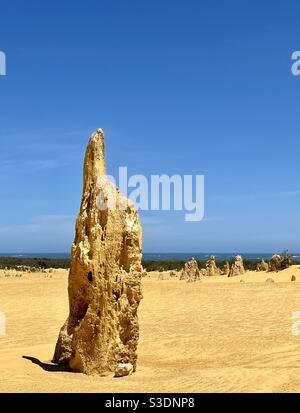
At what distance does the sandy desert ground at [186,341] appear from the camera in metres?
8.48

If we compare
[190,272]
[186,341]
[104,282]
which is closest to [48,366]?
[104,282]

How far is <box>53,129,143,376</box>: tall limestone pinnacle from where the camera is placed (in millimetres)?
9570

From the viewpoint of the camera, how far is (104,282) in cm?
970

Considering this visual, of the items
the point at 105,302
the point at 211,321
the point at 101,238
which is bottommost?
the point at 211,321

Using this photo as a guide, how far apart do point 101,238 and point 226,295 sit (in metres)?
14.8

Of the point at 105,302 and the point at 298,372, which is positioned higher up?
the point at 105,302

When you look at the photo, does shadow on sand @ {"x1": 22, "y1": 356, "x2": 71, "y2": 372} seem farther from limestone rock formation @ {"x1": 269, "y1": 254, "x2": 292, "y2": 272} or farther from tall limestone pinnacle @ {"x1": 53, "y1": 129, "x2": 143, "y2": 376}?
limestone rock formation @ {"x1": 269, "y1": 254, "x2": 292, "y2": 272}

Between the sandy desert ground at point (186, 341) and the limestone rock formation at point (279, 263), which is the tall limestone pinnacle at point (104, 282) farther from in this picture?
the limestone rock formation at point (279, 263)

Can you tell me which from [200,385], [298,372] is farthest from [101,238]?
[298,372]

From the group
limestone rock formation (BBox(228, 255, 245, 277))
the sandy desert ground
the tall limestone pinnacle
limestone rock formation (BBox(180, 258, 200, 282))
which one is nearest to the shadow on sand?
the sandy desert ground

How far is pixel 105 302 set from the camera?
31.5 ft

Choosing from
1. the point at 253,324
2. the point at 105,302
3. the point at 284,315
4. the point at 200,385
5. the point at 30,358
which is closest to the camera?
the point at 200,385
